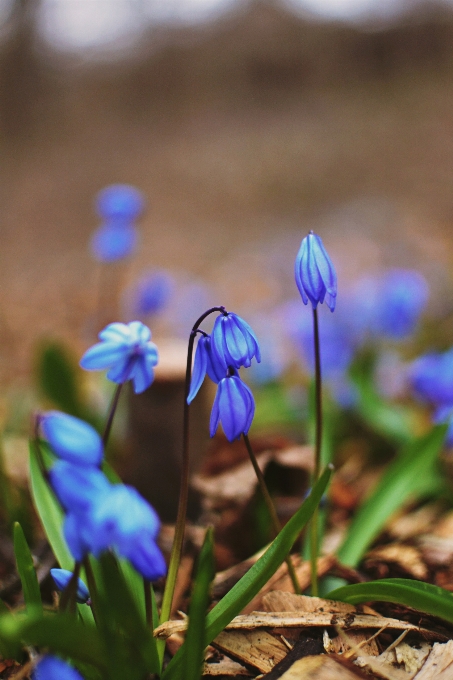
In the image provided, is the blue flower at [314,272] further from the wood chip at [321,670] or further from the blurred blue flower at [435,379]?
the blurred blue flower at [435,379]

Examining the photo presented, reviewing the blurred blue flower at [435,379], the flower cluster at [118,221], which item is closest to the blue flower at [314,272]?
the blurred blue flower at [435,379]

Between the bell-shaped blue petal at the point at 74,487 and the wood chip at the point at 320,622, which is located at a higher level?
the bell-shaped blue petal at the point at 74,487

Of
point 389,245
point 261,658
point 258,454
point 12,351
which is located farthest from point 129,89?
point 261,658

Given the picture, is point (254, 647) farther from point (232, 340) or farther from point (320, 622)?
point (232, 340)

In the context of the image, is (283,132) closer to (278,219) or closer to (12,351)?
(278,219)

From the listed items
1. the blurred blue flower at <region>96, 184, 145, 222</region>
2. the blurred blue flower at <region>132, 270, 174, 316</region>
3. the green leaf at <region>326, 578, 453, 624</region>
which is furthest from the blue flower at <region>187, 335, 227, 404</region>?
the blurred blue flower at <region>132, 270, 174, 316</region>

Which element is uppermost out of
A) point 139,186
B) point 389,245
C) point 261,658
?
point 139,186
